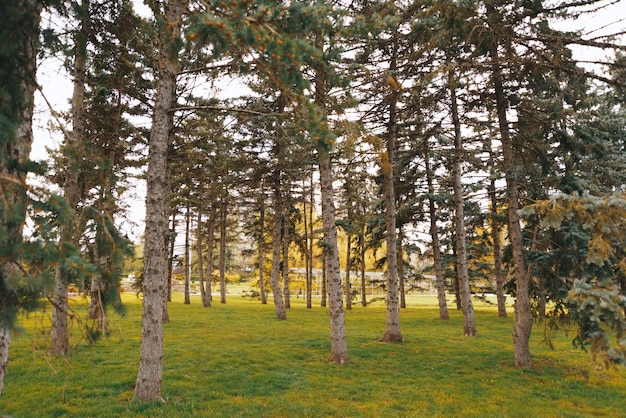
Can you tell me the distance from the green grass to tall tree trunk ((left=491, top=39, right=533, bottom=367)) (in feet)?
2.28

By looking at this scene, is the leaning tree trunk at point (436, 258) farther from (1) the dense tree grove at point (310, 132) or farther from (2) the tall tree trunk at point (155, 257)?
(2) the tall tree trunk at point (155, 257)

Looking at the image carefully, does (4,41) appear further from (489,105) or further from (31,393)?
(489,105)

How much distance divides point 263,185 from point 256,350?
1016 centimetres

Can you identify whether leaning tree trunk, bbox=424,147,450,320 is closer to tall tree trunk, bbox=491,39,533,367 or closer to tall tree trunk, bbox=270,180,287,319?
tall tree trunk, bbox=270,180,287,319

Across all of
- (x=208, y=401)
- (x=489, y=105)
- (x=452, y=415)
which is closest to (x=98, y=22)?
(x=208, y=401)

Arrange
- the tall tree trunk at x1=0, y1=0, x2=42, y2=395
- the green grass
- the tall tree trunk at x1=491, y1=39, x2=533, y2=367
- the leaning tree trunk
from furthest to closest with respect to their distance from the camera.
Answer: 1. the leaning tree trunk
2. the tall tree trunk at x1=491, y1=39, x2=533, y2=367
3. the green grass
4. the tall tree trunk at x1=0, y1=0, x2=42, y2=395

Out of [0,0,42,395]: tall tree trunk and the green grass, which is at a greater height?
[0,0,42,395]: tall tree trunk

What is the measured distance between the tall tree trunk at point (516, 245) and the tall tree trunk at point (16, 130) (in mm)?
8668

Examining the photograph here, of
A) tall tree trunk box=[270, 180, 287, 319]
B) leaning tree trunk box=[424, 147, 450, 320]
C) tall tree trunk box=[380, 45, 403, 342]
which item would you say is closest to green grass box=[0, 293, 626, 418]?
tall tree trunk box=[380, 45, 403, 342]

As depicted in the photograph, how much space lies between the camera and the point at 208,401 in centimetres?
684

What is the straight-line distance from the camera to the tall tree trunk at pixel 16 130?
294 centimetres

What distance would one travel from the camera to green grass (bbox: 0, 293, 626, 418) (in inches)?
257

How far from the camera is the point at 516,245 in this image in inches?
368

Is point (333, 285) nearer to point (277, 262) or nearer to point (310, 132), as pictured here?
point (310, 132)
